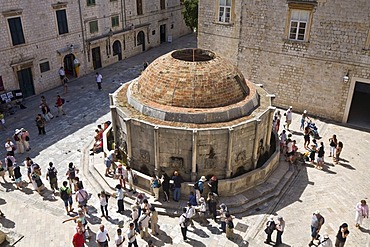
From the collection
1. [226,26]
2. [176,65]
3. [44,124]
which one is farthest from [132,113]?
[226,26]

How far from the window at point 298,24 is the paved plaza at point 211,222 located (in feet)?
17.7

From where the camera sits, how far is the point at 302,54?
21438mm

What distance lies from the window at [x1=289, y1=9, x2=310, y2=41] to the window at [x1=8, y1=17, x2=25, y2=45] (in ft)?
58.6

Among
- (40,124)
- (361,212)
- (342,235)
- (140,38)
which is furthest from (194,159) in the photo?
(140,38)

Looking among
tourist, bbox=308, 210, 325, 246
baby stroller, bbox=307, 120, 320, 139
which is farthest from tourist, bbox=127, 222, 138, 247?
baby stroller, bbox=307, 120, 320, 139

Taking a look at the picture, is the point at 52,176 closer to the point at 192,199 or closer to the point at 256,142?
the point at 192,199

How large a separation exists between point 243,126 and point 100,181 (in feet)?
22.3

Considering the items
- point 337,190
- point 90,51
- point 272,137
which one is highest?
point 90,51

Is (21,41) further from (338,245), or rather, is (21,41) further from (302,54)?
(338,245)

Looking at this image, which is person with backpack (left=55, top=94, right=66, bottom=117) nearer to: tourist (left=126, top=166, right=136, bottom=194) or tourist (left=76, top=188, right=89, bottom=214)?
tourist (left=126, top=166, right=136, bottom=194)

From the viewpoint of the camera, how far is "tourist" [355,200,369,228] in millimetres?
12469

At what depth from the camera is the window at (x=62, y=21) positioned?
25.7 meters

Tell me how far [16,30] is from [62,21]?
4.17 m

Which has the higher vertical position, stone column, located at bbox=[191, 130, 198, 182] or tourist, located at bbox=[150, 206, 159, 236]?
stone column, located at bbox=[191, 130, 198, 182]
